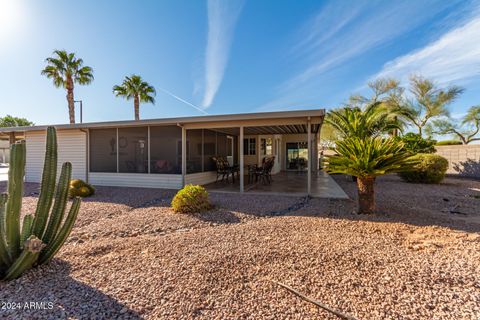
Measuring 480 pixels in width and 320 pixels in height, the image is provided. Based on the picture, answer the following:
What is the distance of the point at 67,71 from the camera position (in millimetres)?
15023

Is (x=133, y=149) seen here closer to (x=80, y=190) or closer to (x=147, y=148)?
(x=147, y=148)

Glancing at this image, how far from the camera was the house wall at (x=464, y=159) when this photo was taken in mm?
11742

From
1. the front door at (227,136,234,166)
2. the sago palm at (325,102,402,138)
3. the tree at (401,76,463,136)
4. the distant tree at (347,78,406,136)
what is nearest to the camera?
the sago palm at (325,102,402,138)

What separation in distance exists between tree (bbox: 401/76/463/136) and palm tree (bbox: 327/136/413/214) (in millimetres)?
18507

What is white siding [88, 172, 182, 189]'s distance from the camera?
8414 millimetres

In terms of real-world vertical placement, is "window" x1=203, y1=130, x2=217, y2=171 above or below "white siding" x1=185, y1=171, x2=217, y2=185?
above

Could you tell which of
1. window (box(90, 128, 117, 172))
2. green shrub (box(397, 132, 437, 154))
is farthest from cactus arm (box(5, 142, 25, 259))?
green shrub (box(397, 132, 437, 154))

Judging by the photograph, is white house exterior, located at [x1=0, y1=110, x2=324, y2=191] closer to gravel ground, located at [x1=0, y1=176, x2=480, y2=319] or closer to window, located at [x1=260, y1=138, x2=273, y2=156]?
gravel ground, located at [x1=0, y1=176, x2=480, y2=319]

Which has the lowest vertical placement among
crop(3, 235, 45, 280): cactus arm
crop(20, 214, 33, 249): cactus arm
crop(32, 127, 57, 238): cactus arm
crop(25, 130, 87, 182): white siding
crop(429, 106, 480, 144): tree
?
crop(3, 235, 45, 280): cactus arm

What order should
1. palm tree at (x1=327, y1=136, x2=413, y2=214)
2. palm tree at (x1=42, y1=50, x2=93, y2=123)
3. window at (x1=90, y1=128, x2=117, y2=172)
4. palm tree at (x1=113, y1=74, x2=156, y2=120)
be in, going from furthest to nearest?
palm tree at (x1=113, y1=74, x2=156, y2=120), palm tree at (x1=42, y1=50, x2=93, y2=123), window at (x1=90, y1=128, x2=117, y2=172), palm tree at (x1=327, y1=136, x2=413, y2=214)

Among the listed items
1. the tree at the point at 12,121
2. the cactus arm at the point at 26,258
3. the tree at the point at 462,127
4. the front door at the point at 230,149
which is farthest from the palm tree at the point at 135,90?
the tree at the point at 462,127

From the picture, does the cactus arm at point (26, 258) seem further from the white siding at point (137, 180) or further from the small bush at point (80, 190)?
the white siding at point (137, 180)

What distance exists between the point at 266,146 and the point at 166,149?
697 cm

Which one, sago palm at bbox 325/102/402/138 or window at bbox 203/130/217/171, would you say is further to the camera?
sago palm at bbox 325/102/402/138
